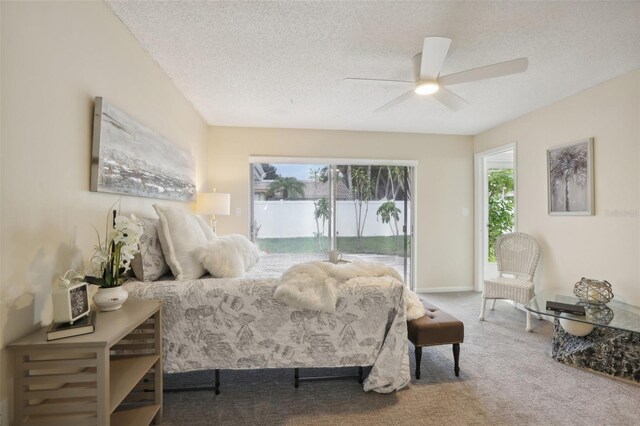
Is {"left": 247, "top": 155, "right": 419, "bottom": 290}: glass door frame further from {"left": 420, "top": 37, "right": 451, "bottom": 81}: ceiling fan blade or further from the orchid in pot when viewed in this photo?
the orchid in pot

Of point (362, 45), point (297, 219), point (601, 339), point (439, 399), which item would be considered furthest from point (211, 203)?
point (601, 339)

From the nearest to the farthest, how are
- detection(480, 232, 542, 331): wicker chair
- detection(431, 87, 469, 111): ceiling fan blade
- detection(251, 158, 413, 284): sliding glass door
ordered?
detection(431, 87, 469, 111): ceiling fan blade, detection(480, 232, 542, 331): wicker chair, detection(251, 158, 413, 284): sliding glass door

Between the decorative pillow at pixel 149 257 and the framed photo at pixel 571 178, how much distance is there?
3902mm

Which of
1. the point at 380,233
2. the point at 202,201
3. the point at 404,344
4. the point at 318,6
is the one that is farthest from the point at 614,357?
the point at 202,201

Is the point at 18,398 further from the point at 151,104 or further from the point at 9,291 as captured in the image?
the point at 151,104

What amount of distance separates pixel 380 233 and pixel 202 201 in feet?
8.76

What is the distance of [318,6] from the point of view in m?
1.79

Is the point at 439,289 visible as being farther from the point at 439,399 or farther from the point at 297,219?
the point at 439,399

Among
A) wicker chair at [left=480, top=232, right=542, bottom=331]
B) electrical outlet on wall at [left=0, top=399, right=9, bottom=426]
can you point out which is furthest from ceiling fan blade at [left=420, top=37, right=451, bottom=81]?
electrical outlet on wall at [left=0, top=399, right=9, bottom=426]

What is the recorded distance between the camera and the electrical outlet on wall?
1.13m

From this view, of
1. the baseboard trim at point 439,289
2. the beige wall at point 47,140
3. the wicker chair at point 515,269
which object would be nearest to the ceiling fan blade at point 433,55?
the beige wall at point 47,140

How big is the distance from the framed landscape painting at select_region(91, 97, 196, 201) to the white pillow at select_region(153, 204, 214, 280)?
0.90 feet

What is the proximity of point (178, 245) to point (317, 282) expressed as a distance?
101 cm

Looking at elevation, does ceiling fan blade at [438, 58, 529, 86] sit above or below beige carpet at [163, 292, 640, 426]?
above
